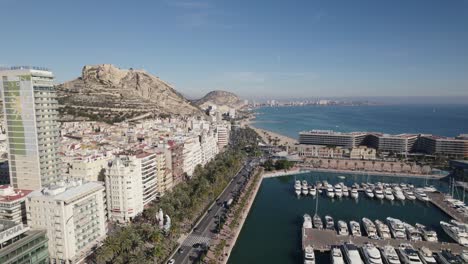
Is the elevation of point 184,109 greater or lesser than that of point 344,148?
greater

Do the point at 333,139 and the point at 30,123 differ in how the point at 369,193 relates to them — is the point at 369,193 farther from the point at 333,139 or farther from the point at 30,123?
the point at 30,123

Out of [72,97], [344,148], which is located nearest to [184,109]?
[72,97]

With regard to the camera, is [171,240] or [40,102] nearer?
[171,240]

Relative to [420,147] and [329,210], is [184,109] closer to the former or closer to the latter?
[420,147]

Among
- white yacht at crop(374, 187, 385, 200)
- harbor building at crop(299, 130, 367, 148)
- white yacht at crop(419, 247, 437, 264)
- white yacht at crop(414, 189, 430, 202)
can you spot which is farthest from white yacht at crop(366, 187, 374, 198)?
harbor building at crop(299, 130, 367, 148)

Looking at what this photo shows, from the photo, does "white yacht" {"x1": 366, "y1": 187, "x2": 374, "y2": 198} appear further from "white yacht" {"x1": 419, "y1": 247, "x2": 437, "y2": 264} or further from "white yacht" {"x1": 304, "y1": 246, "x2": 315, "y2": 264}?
"white yacht" {"x1": 304, "y1": 246, "x2": 315, "y2": 264}

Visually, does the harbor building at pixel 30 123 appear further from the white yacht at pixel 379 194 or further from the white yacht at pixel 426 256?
the white yacht at pixel 379 194
